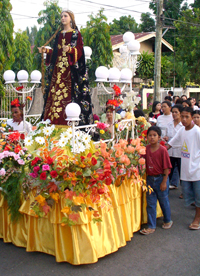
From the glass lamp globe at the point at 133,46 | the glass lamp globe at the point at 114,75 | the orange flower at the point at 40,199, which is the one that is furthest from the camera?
the glass lamp globe at the point at 133,46

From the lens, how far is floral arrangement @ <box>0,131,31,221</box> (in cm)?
342

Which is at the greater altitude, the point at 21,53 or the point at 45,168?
the point at 21,53

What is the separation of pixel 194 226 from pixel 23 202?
219cm

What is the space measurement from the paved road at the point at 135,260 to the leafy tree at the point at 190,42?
17268mm

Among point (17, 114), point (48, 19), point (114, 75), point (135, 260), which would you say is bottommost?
point (135, 260)

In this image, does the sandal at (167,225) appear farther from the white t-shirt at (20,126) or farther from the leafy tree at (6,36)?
the leafy tree at (6,36)

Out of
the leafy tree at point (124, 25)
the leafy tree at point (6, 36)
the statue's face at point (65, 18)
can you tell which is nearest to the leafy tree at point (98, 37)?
the leafy tree at point (6, 36)

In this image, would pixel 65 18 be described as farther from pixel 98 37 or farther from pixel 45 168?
pixel 98 37

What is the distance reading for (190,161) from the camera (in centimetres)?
425

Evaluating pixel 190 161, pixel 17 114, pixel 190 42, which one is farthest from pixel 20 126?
pixel 190 42

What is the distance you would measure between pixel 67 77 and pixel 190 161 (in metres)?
1.98

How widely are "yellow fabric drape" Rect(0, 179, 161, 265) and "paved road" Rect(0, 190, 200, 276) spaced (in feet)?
0.27

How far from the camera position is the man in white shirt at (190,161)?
13.9 ft

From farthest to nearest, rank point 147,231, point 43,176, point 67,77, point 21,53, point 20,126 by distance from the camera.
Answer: point 21,53, point 20,126, point 67,77, point 147,231, point 43,176
